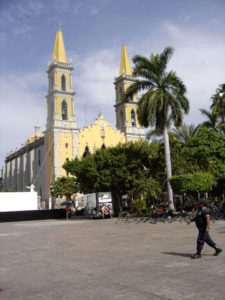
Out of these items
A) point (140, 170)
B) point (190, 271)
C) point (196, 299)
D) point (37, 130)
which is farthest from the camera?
point (37, 130)

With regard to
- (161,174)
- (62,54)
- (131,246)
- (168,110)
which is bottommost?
(131,246)

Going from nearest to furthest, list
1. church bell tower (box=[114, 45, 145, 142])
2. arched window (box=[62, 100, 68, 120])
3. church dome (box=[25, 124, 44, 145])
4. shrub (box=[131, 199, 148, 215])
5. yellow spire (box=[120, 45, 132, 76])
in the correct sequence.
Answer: shrub (box=[131, 199, 148, 215]) → arched window (box=[62, 100, 68, 120]) → church bell tower (box=[114, 45, 145, 142]) → yellow spire (box=[120, 45, 132, 76]) → church dome (box=[25, 124, 44, 145])

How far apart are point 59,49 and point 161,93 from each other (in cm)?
3700

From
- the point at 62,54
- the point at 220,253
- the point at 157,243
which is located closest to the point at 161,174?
the point at 157,243

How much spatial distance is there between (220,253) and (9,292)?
5.00m

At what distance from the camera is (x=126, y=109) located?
2283 inches

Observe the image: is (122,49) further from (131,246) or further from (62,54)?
(131,246)

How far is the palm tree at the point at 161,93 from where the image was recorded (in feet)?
74.2

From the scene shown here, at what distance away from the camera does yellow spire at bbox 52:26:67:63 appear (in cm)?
5450

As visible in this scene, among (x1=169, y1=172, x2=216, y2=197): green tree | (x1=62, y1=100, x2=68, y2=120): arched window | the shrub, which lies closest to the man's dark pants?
(x1=169, y1=172, x2=216, y2=197): green tree

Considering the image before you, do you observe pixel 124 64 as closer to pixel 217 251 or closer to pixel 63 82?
pixel 63 82

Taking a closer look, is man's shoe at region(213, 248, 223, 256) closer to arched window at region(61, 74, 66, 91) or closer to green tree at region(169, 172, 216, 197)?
green tree at region(169, 172, 216, 197)

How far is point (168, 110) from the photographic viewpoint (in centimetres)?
2280

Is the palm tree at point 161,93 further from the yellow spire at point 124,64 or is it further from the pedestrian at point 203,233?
the yellow spire at point 124,64
